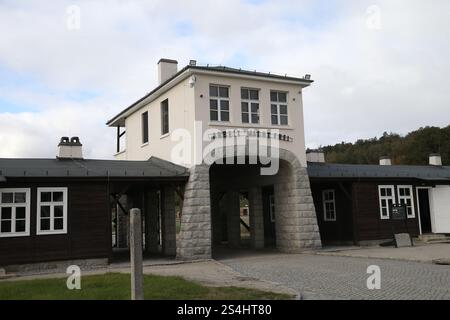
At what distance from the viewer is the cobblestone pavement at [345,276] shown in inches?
372

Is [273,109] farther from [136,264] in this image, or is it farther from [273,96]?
[136,264]

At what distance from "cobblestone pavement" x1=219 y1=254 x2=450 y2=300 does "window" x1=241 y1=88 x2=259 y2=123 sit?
525cm

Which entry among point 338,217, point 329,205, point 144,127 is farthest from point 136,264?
point 329,205

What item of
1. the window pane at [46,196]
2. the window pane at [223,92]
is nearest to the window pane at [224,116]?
the window pane at [223,92]

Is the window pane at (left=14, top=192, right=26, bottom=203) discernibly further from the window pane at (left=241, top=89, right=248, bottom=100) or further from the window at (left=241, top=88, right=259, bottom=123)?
the window pane at (left=241, top=89, right=248, bottom=100)

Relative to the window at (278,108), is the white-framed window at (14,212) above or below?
below

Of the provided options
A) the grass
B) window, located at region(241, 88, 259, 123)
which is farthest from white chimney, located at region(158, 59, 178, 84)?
the grass

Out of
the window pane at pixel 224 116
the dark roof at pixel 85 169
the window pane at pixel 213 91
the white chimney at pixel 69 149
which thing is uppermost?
the window pane at pixel 213 91

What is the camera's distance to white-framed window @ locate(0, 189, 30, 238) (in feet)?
48.7

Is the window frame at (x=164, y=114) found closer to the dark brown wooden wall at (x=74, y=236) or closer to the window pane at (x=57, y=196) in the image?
the dark brown wooden wall at (x=74, y=236)

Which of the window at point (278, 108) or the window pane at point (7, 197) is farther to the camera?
the window at point (278, 108)

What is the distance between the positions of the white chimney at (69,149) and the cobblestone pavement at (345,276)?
6.91m

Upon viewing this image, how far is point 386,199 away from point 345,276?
11369 mm

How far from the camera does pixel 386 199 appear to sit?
885 inches
